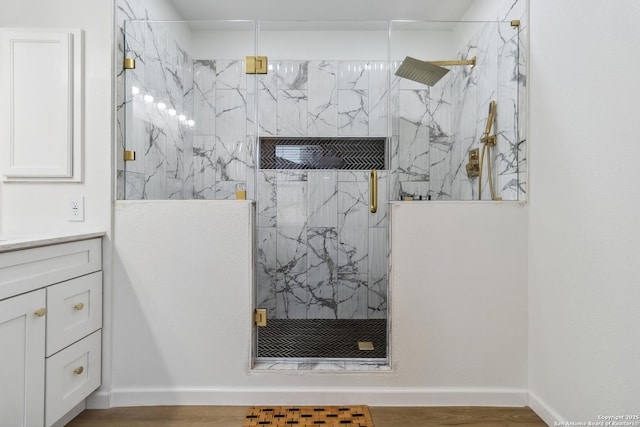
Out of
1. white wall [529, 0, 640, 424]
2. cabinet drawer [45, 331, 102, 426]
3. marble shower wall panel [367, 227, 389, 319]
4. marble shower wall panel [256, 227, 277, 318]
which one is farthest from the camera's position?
marble shower wall panel [367, 227, 389, 319]

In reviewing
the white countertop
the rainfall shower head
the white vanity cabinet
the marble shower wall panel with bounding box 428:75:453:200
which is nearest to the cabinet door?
the white vanity cabinet

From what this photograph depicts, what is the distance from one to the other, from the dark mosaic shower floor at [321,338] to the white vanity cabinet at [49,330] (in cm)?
87

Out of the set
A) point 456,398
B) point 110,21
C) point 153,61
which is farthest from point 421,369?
point 110,21

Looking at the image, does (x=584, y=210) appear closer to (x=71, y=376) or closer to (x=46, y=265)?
(x=46, y=265)

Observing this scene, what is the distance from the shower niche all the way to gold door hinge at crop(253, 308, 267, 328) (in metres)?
0.05

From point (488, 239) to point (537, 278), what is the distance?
11.7 inches

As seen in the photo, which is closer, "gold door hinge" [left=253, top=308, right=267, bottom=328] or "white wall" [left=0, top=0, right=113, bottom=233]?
"white wall" [left=0, top=0, right=113, bottom=233]

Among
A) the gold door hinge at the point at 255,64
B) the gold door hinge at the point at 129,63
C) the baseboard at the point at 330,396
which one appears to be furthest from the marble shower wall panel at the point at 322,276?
the gold door hinge at the point at 129,63

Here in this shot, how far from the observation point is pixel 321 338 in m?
2.42

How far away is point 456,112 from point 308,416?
1787 millimetres

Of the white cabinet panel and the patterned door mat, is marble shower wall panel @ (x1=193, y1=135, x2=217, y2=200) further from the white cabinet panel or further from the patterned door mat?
the patterned door mat

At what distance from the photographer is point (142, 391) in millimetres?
2039

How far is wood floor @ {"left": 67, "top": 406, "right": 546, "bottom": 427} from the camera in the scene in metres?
1.88

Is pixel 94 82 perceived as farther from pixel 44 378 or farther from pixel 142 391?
pixel 142 391
